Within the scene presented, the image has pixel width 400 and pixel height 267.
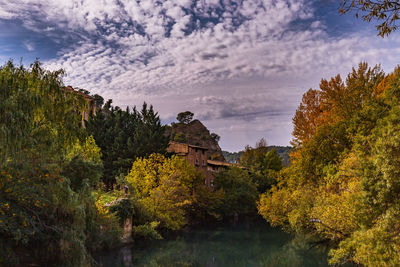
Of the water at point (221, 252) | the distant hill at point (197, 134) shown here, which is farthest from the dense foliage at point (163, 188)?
the distant hill at point (197, 134)

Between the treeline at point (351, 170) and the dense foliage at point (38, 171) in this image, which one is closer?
the dense foliage at point (38, 171)

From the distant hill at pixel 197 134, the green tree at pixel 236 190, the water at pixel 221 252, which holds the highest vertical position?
the distant hill at pixel 197 134

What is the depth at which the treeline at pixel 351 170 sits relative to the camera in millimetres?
10773

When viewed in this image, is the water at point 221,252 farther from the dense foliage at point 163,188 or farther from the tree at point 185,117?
the tree at point 185,117

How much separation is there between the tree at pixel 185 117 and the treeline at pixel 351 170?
194 ft

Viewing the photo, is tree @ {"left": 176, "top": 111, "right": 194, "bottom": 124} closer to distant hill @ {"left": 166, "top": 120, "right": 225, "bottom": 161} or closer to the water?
distant hill @ {"left": 166, "top": 120, "right": 225, "bottom": 161}

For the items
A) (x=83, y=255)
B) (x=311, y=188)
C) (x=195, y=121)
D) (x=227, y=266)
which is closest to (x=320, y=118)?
(x=311, y=188)

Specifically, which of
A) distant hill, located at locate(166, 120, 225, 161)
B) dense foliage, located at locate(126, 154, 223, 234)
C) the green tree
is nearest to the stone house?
the green tree

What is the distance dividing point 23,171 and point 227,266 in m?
16.7

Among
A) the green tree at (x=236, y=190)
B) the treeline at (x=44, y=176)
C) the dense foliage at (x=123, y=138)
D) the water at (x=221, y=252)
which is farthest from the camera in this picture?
the green tree at (x=236, y=190)

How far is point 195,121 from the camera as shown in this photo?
8538 centimetres

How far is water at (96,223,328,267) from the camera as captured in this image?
2308 centimetres

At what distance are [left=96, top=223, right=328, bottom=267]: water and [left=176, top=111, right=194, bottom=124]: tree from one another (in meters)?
52.1

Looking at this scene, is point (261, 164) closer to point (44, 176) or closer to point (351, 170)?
point (351, 170)
